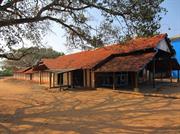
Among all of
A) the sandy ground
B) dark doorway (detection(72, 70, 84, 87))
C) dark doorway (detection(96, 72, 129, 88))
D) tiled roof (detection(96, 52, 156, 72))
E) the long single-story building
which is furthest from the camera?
dark doorway (detection(72, 70, 84, 87))

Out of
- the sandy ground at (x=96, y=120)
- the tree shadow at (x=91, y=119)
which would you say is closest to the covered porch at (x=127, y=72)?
the tree shadow at (x=91, y=119)

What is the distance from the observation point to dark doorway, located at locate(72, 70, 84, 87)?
30072mm

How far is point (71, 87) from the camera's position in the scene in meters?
28.9

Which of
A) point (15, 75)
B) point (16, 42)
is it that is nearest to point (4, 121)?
point (16, 42)

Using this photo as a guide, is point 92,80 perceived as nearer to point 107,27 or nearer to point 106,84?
point 106,84

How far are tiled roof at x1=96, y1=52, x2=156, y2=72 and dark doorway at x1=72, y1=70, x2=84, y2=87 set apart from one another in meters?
4.89

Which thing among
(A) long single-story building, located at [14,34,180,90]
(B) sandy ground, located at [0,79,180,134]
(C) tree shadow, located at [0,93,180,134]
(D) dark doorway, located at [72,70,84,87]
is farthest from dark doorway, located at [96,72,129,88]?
(B) sandy ground, located at [0,79,180,134]

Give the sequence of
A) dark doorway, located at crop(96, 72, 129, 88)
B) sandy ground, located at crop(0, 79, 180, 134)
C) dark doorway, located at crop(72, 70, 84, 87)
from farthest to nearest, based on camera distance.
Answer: dark doorway, located at crop(72, 70, 84, 87) → dark doorway, located at crop(96, 72, 129, 88) → sandy ground, located at crop(0, 79, 180, 134)

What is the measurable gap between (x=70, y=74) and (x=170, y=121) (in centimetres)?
2099

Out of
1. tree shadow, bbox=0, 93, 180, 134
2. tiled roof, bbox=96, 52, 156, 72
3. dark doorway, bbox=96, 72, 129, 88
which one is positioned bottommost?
tree shadow, bbox=0, 93, 180, 134

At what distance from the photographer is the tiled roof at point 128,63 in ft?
68.5

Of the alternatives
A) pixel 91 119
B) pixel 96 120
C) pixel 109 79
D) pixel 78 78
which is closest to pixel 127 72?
pixel 109 79

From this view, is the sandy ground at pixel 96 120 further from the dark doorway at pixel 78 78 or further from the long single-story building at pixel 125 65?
the dark doorway at pixel 78 78

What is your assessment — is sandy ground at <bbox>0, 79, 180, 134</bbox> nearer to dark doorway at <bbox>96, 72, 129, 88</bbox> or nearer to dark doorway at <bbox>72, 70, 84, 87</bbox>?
dark doorway at <bbox>96, 72, 129, 88</bbox>
